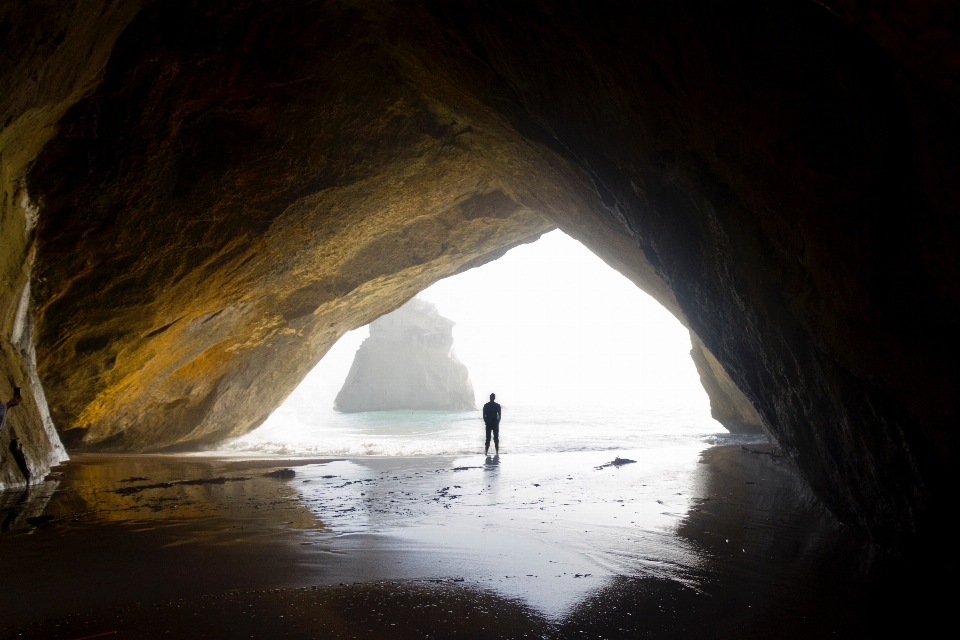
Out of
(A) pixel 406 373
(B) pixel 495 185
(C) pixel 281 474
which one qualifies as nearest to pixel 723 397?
(B) pixel 495 185

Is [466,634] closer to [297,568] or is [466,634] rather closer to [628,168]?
[297,568]

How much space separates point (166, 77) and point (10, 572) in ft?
16.6

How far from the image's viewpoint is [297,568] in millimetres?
3021

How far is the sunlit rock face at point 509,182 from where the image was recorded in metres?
2.68

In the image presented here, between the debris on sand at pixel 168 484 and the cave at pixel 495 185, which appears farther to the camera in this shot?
the debris on sand at pixel 168 484

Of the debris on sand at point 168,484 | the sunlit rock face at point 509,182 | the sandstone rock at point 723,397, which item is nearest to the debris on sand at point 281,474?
the debris on sand at point 168,484

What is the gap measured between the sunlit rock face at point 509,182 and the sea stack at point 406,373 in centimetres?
3978

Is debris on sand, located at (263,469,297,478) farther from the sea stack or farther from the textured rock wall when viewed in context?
the sea stack

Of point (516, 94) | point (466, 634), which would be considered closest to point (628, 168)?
point (516, 94)

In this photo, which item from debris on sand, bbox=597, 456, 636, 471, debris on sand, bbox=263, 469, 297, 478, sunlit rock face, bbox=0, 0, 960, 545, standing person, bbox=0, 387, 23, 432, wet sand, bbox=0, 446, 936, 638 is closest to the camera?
wet sand, bbox=0, 446, 936, 638

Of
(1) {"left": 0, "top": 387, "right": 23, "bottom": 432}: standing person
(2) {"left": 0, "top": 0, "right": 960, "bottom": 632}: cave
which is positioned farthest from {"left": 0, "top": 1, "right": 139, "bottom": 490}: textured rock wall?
(1) {"left": 0, "top": 387, "right": 23, "bottom": 432}: standing person

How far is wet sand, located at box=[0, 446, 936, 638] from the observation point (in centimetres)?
234

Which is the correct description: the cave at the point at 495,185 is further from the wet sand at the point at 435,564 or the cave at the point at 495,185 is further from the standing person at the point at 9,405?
the wet sand at the point at 435,564

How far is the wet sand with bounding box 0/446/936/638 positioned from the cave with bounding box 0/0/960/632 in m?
0.89
